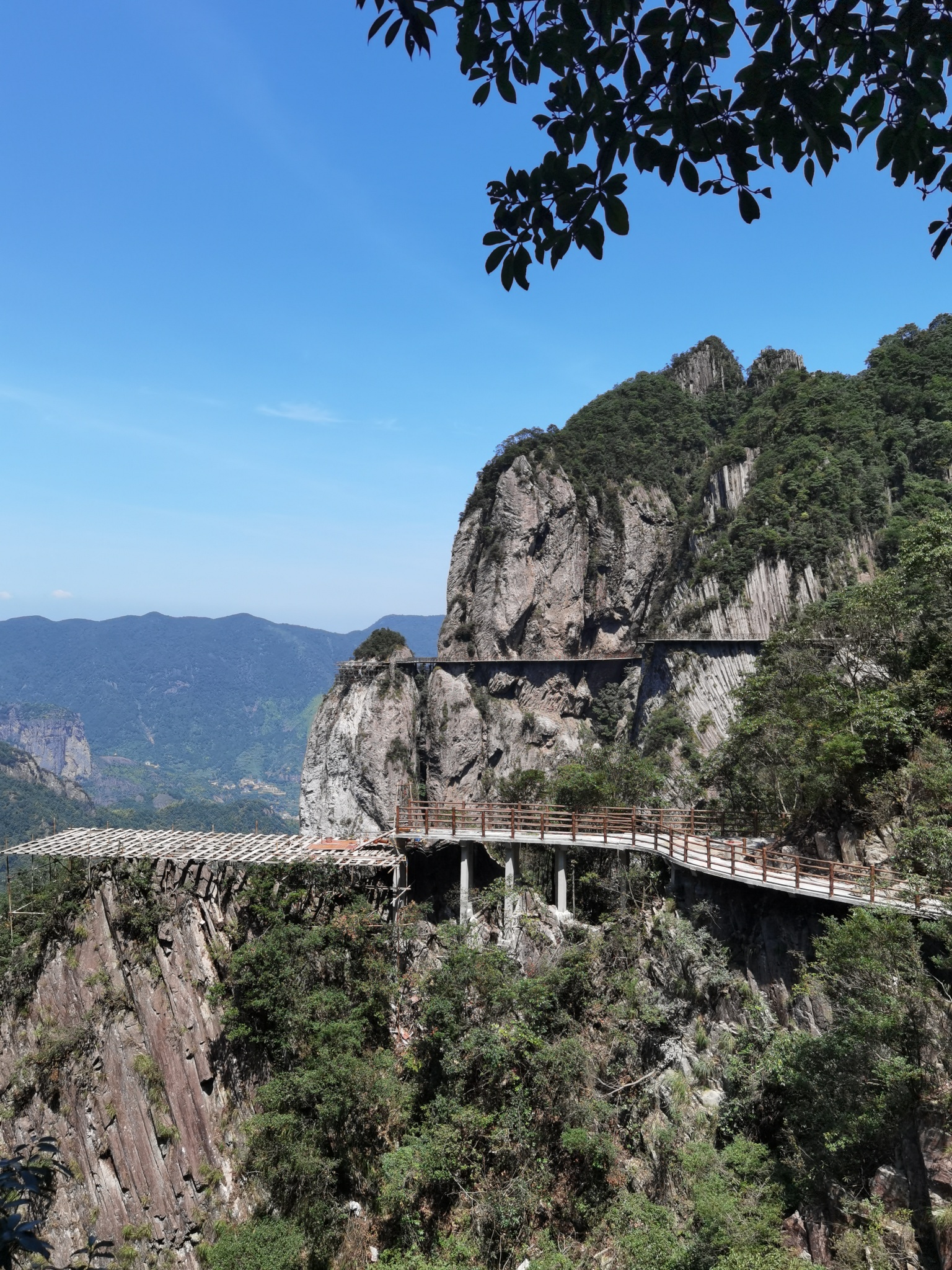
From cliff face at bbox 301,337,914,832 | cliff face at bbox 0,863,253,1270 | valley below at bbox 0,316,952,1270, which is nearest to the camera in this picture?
valley below at bbox 0,316,952,1270

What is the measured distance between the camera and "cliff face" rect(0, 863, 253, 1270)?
16031mm

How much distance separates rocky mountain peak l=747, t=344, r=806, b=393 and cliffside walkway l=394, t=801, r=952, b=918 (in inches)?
2900

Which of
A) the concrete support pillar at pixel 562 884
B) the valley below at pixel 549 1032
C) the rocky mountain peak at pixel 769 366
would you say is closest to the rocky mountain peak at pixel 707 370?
the rocky mountain peak at pixel 769 366

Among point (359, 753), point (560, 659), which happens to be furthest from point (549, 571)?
point (359, 753)

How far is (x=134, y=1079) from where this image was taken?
54.3 feet

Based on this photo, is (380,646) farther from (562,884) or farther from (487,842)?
(562,884)

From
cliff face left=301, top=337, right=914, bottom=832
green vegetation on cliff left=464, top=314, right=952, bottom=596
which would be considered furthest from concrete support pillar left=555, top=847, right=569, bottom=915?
green vegetation on cliff left=464, top=314, right=952, bottom=596

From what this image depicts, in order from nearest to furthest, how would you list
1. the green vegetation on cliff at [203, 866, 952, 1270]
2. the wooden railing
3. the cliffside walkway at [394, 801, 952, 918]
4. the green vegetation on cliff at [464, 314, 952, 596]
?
the green vegetation on cliff at [203, 866, 952, 1270]
the cliffside walkway at [394, 801, 952, 918]
the wooden railing
the green vegetation on cliff at [464, 314, 952, 596]

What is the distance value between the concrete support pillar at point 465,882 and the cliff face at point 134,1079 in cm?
528

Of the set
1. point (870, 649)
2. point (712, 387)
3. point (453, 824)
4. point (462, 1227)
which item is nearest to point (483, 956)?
point (453, 824)

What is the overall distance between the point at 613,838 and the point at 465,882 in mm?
3699

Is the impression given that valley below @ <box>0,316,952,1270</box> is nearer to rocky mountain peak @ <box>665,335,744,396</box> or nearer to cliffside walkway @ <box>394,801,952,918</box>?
cliffside walkway @ <box>394,801,952,918</box>

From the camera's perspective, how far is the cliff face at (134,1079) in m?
16.0

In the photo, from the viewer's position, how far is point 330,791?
57.2 meters
